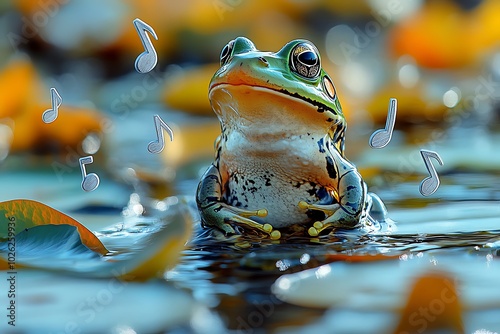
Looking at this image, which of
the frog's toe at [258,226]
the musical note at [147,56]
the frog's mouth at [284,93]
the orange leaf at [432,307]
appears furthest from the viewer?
the frog's toe at [258,226]

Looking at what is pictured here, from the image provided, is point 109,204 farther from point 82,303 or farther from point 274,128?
point 82,303

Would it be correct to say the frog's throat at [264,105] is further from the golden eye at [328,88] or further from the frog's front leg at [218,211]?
the frog's front leg at [218,211]

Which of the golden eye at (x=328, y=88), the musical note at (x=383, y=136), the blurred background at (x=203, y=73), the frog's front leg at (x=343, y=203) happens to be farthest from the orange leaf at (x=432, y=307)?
the blurred background at (x=203, y=73)

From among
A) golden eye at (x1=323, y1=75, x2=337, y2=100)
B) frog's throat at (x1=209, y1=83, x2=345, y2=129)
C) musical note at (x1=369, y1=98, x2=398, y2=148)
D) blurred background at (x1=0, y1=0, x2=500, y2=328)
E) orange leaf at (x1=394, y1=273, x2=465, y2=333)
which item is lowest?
orange leaf at (x1=394, y1=273, x2=465, y2=333)

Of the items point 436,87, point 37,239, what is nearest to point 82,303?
point 37,239

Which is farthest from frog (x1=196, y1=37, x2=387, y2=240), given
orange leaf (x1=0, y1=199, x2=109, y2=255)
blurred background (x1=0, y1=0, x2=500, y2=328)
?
blurred background (x1=0, y1=0, x2=500, y2=328)

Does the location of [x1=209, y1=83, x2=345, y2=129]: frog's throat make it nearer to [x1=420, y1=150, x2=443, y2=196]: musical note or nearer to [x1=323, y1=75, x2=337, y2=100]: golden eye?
[x1=323, y1=75, x2=337, y2=100]: golden eye
